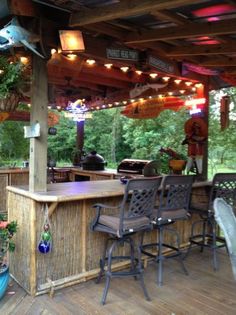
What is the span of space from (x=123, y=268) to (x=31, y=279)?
1.12m

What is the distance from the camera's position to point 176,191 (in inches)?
137

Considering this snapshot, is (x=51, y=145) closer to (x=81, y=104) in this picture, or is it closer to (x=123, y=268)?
(x=81, y=104)

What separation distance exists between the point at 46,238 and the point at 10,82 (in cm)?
146

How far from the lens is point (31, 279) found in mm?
3080

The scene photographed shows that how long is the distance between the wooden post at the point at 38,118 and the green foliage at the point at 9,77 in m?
0.16

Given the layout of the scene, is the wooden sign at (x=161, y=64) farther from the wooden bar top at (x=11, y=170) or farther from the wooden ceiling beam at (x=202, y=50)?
the wooden bar top at (x=11, y=170)

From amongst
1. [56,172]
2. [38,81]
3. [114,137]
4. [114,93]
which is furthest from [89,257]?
[114,137]

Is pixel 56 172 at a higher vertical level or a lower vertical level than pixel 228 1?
lower

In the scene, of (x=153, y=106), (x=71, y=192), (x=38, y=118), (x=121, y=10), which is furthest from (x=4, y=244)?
(x=153, y=106)

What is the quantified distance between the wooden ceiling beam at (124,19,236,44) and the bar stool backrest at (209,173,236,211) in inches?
62.5

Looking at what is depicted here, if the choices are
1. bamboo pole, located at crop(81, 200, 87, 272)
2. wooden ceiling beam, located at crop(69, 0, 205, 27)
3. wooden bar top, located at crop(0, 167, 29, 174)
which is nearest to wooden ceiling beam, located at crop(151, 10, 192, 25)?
wooden ceiling beam, located at crop(69, 0, 205, 27)

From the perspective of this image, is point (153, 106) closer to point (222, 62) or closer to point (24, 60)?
point (222, 62)

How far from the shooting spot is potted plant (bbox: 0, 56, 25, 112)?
300 cm

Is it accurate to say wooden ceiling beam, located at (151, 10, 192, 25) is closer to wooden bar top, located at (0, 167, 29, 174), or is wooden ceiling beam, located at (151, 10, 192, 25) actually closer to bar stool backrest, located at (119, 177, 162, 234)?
bar stool backrest, located at (119, 177, 162, 234)
